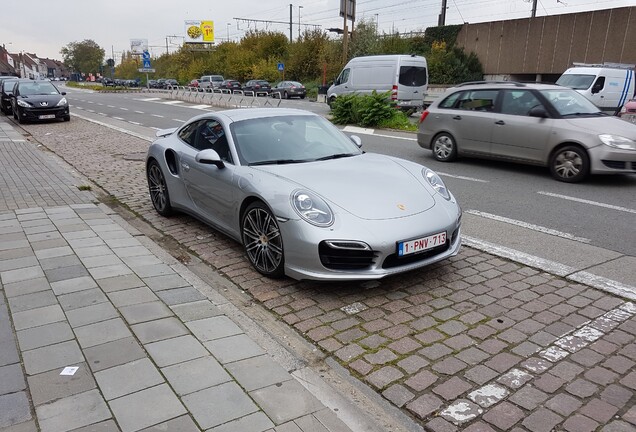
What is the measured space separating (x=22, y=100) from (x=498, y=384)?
64.5ft

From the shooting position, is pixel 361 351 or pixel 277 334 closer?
pixel 361 351

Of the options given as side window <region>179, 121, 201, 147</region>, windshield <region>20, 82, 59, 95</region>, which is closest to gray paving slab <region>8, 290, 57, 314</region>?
side window <region>179, 121, 201, 147</region>

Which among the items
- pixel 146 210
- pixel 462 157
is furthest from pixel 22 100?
pixel 462 157

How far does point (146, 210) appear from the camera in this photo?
21.9 feet

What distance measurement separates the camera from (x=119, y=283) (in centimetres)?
409

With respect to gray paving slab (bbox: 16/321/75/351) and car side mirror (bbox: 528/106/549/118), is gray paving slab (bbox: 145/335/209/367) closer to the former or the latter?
gray paving slab (bbox: 16/321/75/351)

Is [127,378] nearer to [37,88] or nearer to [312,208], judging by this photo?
[312,208]

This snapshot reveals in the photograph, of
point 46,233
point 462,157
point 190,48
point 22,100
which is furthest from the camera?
point 190,48

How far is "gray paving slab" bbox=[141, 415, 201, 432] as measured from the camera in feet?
7.80

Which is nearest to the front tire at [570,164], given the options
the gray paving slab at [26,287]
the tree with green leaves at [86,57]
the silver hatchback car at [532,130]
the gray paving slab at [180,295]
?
the silver hatchback car at [532,130]

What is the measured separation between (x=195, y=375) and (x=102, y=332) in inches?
34.2

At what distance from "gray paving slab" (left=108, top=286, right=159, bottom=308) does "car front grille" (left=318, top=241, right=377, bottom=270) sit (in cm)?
134

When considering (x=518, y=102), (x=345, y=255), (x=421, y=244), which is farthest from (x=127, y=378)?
(x=518, y=102)

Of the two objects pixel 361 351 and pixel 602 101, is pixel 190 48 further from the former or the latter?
pixel 361 351
